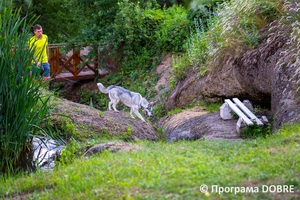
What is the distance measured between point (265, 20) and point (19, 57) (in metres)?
6.16

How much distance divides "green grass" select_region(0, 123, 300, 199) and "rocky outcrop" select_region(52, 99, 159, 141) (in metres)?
1.91

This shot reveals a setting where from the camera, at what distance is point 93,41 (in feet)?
47.6

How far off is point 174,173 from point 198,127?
393 cm

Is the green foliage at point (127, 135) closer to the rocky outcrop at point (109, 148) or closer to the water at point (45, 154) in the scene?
the rocky outcrop at point (109, 148)

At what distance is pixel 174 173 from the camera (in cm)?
369

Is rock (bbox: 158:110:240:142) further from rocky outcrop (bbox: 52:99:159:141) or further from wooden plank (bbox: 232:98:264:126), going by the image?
rocky outcrop (bbox: 52:99:159:141)

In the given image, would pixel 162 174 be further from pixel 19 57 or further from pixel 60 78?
pixel 60 78

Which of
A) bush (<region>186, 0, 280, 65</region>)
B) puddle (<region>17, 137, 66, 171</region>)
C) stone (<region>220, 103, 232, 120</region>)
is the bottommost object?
puddle (<region>17, 137, 66, 171</region>)

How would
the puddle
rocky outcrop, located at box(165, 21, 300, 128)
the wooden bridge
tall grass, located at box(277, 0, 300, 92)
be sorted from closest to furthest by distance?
the puddle < tall grass, located at box(277, 0, 300, 92) < rocky outcrop, located at box(165, 21, 300, 128) < the wooden bridge

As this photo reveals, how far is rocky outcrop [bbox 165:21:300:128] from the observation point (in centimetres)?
577

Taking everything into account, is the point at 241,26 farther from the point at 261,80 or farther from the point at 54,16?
the point at 54,16

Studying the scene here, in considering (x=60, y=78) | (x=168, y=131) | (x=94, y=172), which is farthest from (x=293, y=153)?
(x=60, y=78)

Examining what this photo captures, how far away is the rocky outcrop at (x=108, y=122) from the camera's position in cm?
679

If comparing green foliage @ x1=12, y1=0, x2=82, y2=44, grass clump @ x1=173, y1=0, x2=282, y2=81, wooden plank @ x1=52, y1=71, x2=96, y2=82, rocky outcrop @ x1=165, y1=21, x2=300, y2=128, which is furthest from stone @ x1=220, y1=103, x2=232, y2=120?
green foliage @ x1=12, y1=0, x2=82, y2=44
